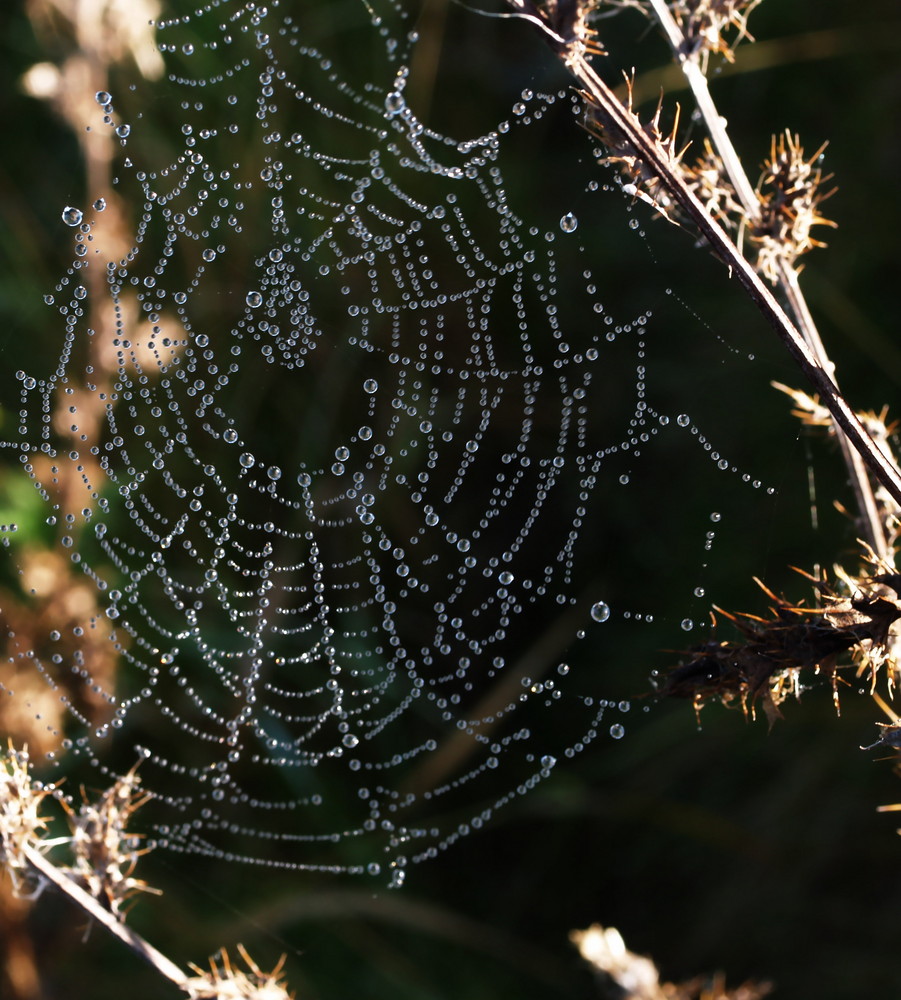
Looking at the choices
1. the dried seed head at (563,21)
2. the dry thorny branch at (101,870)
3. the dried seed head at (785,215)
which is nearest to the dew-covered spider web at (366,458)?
the dry thorny branch at (101,870)

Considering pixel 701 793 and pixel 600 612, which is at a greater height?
pixel 600 612

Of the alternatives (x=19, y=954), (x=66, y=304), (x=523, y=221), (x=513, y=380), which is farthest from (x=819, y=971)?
(x=66, y=304)

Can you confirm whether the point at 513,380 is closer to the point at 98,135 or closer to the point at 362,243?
the point at 362,243

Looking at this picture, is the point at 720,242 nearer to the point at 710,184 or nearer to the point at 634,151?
the point at 634,151

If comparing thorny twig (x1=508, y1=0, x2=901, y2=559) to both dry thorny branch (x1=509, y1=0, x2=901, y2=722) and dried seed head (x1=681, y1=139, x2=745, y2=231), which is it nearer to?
dry thorny branch (x1=509, y1=0, x2=901, y2=722)

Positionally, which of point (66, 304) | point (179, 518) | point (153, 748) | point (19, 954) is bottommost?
point (19, 954)

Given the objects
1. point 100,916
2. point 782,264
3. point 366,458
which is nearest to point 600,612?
point 782,264

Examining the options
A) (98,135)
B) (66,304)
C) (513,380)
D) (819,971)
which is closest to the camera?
Result: (98,135)

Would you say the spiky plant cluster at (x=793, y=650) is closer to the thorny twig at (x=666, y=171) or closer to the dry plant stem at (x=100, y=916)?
the thorny twig at (x=666, y=171)
